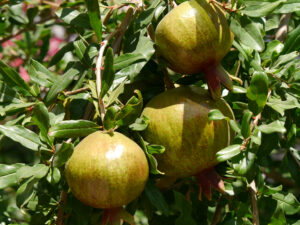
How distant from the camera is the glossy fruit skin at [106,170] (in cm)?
96

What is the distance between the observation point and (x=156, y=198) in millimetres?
1183

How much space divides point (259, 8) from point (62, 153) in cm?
63

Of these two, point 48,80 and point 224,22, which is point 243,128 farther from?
point 48,80

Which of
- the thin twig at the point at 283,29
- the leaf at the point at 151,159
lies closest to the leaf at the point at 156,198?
the leaf at the point at 151,159

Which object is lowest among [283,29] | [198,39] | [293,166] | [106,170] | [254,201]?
[293,166]

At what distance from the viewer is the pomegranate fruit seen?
1106mm

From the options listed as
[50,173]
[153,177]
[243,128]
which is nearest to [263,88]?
[243,128]

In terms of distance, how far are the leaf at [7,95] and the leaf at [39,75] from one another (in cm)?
8

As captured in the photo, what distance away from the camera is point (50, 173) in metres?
1.06

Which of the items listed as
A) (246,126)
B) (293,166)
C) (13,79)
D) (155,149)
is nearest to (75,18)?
(13,79)

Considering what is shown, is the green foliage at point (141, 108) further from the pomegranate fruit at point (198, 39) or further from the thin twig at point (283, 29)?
the thin twig at point (283, 29)

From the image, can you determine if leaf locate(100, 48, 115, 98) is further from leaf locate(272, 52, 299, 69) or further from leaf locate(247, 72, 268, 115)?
leaf locate(272, 52, 299, 69)

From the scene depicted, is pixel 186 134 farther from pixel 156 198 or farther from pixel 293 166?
pixel 293 166

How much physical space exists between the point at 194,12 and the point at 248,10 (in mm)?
170
